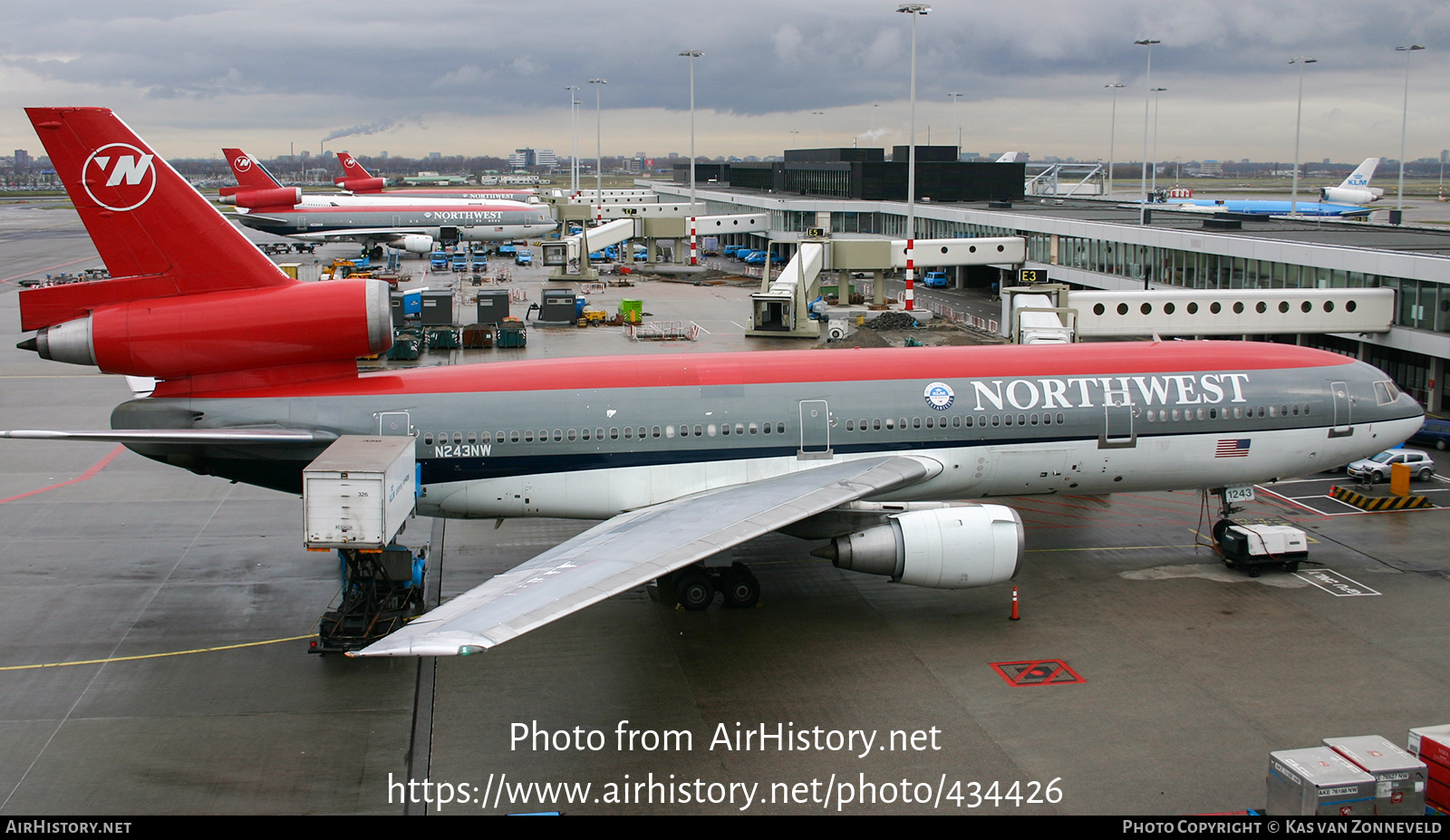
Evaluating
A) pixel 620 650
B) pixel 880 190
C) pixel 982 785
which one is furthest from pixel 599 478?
pixel 880 190

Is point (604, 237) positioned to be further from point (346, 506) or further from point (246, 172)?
point (346, 506)

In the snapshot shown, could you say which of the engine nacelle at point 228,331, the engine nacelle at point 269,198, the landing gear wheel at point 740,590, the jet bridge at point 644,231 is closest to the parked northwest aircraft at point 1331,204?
the jet bridge at point 644,231

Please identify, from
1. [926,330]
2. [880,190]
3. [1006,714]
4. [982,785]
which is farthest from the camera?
[880,190]

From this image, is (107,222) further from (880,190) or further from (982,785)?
(880,190)

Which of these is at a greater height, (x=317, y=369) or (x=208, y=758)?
(x=317, y=369)

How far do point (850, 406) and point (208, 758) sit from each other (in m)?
14.4

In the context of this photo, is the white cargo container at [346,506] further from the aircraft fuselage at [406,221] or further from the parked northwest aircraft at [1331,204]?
the parked northwest aircraft at [1331,204]

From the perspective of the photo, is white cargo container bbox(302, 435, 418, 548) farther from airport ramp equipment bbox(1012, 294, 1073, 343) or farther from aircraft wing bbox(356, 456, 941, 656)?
airport ramp equipment bbox(1012, 294, 1073, 343)

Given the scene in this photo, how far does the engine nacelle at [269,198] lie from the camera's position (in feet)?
334

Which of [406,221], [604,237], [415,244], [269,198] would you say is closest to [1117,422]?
[604,237]

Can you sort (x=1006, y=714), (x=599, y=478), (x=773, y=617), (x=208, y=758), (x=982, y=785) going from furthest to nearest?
(x=599, y=478), (x=773, y=617), (x=1006, y=714), (x=208, y=758), (x=982, y=785)

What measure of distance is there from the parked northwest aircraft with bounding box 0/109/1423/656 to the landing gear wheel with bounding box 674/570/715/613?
50 millimetres

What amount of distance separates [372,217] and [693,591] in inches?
3636

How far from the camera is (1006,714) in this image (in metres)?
18.0
